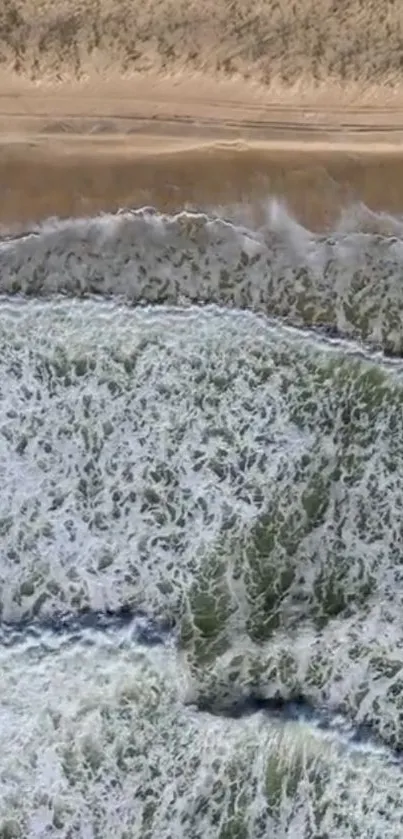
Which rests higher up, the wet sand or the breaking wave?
the wet sand

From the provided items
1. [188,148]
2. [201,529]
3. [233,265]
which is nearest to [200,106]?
[188,148]

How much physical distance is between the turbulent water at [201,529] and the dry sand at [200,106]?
0.46 feet

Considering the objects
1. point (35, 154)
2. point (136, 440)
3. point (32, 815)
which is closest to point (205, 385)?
point (136, 440)

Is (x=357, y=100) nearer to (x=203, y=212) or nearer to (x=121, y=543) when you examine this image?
(x=203, y=212)

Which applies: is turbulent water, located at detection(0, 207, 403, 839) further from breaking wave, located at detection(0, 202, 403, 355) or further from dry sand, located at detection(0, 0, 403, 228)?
dry sand, located at detection(0, 0, 403, 228)

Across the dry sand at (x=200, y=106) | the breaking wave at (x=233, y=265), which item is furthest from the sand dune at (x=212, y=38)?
the breaking wave at (x=233, y=265)

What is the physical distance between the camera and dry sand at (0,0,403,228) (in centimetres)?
379

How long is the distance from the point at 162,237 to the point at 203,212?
7.3 inches

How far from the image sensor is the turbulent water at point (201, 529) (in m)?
3.71

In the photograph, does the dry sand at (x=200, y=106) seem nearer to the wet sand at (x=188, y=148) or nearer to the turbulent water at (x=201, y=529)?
the wet sand at (x=188, y=148)

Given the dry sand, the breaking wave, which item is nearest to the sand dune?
the dry sand

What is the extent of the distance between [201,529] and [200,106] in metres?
1.63

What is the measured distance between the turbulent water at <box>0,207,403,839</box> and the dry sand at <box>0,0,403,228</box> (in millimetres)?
141

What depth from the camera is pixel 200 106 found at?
3.84m
